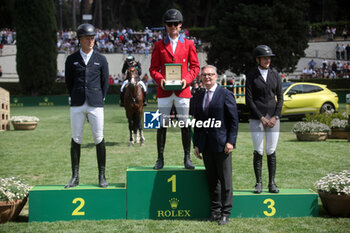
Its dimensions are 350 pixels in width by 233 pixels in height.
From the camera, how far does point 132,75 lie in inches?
530

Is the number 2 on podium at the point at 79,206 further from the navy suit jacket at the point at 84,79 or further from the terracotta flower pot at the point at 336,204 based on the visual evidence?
the terracotta flower pot at the point at 336,204

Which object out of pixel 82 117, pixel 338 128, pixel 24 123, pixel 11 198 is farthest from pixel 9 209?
pixel 24 123

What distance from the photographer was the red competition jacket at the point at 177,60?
6223mm

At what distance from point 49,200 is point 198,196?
1974mm

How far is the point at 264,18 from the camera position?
35.1 metres

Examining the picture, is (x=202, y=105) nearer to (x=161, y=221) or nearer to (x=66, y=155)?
(x=161, y=221)

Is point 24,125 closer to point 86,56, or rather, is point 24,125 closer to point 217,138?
point 86,56

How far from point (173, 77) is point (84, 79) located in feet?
3.95

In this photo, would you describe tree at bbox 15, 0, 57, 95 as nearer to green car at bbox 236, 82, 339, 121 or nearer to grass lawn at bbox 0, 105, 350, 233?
grass lawn at bbox 0, 105, 350, 233

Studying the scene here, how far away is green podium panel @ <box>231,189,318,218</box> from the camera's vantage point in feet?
19.6

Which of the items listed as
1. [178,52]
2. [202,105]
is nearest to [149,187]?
[202,105]

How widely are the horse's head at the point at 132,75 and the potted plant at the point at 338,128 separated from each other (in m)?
6.29

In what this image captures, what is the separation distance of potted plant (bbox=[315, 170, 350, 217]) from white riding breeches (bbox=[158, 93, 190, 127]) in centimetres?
215

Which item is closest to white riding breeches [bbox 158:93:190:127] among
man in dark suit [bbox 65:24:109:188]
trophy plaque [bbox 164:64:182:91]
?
trophy plaque [bbox 164:64:182:91]
